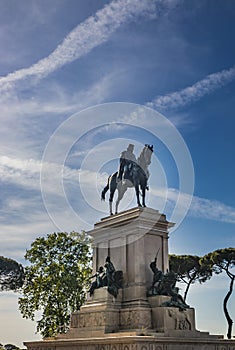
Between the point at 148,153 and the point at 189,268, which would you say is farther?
the point at 189,268

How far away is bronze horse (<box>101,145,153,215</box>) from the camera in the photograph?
977 inches

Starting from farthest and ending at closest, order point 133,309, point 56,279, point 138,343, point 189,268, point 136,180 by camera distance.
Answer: point 189,268 < point 56,279 < point 136,180 < point 133,309 < point 138,343

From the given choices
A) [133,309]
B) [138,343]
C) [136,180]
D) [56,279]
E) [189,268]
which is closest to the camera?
[138,343]

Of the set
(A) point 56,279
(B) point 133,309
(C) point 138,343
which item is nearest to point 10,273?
(A) point 56,279

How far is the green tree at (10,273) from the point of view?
48719 mm

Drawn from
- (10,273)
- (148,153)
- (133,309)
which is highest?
(148,153)

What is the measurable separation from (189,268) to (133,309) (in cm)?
2620

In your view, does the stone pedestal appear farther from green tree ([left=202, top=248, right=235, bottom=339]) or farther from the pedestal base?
green tree ([left=202, top=248, right=235, bottom=339])

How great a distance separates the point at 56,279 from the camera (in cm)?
3772

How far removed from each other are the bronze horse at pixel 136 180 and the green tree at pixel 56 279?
13.4m

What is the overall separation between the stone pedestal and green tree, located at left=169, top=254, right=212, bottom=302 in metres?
22.4

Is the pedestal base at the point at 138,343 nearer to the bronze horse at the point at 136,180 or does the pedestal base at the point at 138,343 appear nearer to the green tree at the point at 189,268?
the bronze horse at the point at 136,180

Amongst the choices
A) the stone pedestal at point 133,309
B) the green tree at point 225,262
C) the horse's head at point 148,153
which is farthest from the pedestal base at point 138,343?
the green tree at point 225,262

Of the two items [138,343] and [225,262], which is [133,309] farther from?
[225,262]
